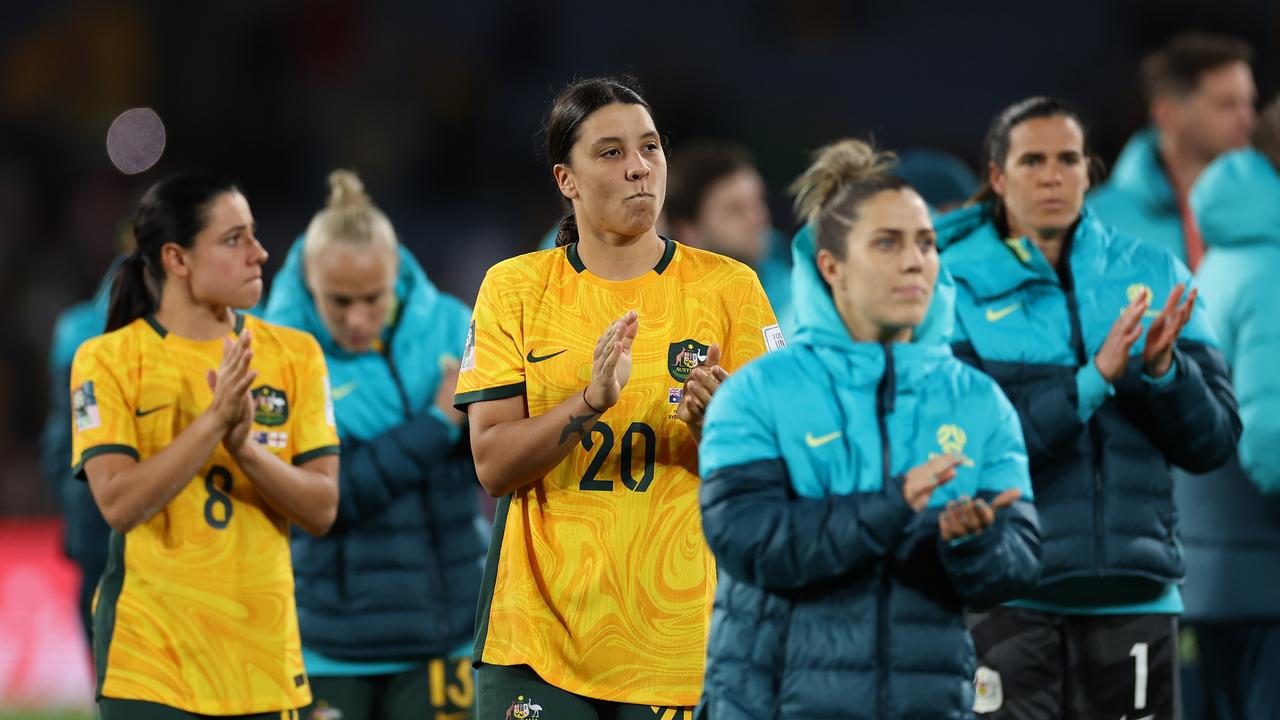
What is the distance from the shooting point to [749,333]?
3828 millimetres

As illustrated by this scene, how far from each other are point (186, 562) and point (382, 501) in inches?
50.2

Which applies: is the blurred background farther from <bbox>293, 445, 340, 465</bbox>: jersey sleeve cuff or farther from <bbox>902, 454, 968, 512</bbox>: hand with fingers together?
<bbox>902, 454, 968, 512</bbox>: hand with fingers together

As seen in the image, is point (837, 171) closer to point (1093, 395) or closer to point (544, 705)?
point (1093, 395)

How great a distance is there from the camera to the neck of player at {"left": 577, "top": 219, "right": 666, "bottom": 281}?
3836 mm

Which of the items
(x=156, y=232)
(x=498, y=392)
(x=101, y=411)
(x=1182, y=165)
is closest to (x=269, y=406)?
(x=101, y=411)

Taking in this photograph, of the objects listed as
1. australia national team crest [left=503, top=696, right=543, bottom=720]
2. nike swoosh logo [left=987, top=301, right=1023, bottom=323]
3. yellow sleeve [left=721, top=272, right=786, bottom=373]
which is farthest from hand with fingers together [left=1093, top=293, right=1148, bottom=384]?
australia national team crest [left=503, top=696, right=543, bottom=720]

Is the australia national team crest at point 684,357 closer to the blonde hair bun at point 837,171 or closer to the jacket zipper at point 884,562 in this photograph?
the blonde hair bun at point 837,171

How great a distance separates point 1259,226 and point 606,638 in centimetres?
307

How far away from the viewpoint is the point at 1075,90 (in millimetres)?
15188

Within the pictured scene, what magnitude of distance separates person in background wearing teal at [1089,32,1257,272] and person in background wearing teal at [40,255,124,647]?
4.10 meters

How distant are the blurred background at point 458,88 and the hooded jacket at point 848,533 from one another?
11.2 m

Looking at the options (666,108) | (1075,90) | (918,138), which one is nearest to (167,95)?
(666,108)

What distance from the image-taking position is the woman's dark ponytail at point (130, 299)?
4.44m

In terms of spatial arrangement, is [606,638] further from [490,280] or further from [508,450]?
[490,280]
